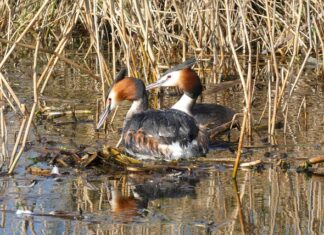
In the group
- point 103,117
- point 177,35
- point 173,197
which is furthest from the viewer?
point 177,35

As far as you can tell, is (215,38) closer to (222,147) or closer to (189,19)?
(189,19)

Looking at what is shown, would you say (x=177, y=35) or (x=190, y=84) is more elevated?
(x=177, y=35)

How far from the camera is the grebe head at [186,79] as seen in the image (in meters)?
8.37

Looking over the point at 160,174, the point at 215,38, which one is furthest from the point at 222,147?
the point at 215,38

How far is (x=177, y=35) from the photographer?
1073 centimetres

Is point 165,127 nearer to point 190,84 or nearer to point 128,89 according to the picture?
point 128,89

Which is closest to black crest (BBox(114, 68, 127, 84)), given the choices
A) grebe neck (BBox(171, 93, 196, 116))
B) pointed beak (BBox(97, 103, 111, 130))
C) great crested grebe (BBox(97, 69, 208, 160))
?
pointed beak (BBox(97, 103, 111, 130))

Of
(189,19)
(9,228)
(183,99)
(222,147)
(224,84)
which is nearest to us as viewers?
(9,228)

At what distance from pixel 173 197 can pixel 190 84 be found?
2.57 meters

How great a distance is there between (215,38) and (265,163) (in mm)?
3425

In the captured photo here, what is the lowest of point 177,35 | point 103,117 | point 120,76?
point 103,117

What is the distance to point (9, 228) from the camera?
517 cm

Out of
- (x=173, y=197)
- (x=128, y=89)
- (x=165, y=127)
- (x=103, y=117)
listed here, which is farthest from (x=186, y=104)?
(x=173, y=197)

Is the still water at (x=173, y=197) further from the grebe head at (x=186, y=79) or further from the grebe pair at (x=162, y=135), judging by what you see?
the grebe head at (x=186, y=79)
